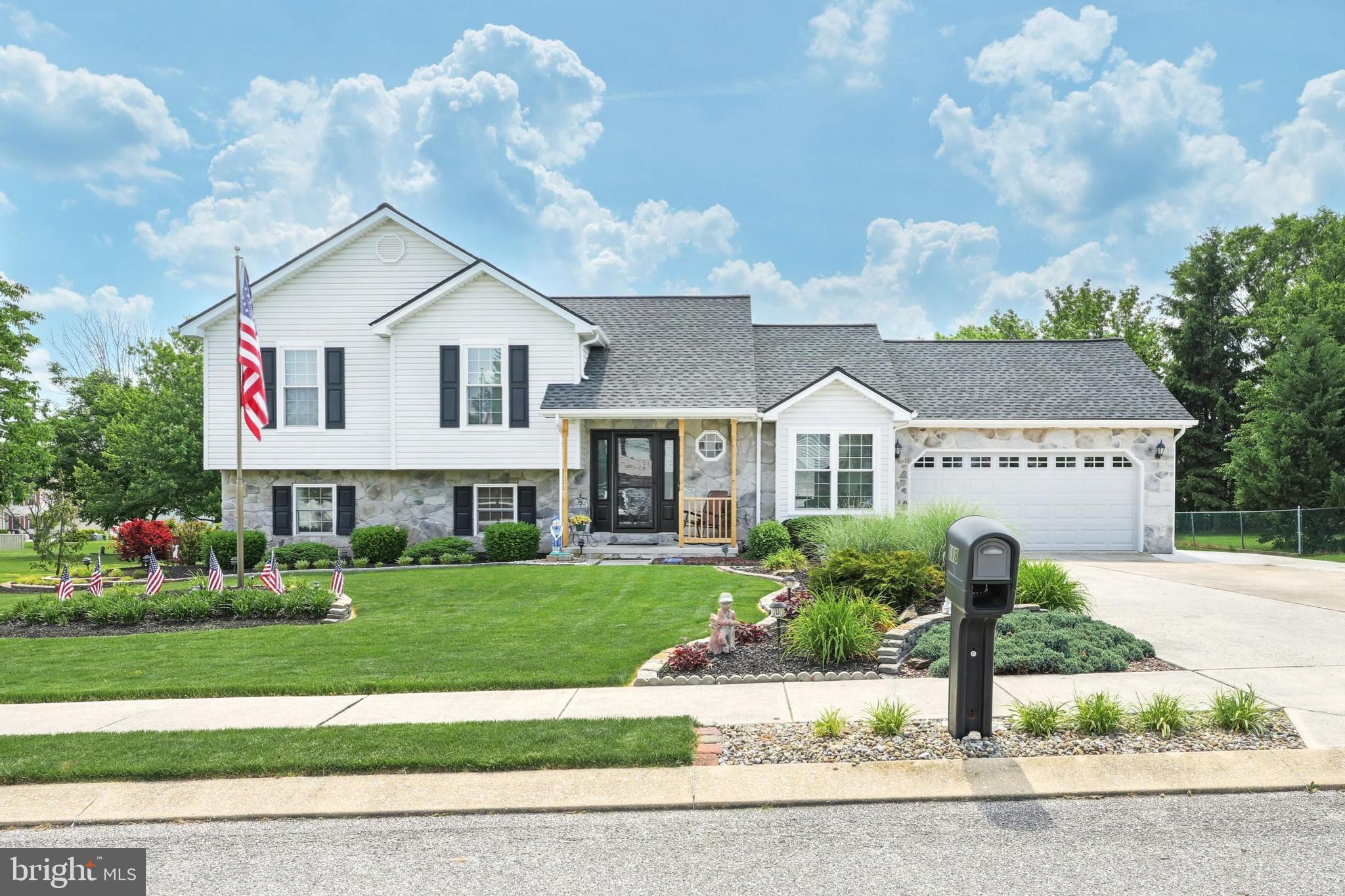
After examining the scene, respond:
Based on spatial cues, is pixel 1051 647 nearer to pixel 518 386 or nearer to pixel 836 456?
pixel 836 456

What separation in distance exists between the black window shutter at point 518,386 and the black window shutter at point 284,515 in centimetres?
539

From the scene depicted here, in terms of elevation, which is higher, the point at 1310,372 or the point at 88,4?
the point at 88,4

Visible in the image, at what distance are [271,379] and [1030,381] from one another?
1745cm

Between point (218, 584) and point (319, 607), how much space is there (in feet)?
5.51

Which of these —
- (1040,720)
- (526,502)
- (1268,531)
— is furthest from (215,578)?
(1268,531)

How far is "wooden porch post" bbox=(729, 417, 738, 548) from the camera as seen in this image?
15812 millimetres

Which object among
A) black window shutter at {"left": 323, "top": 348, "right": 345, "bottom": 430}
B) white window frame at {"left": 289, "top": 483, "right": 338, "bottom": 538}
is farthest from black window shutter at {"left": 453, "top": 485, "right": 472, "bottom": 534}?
black window shutter at {"left": 323, "top": 348, "right": 345, "bottom": 430}

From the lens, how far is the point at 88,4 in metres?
14.0

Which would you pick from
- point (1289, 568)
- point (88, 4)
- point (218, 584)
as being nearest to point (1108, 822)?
point (218, 584)

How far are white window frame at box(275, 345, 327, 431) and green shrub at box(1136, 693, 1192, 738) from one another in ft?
53.0

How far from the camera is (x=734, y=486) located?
627 inches

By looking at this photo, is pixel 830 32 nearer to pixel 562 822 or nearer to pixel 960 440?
pixel 960 440

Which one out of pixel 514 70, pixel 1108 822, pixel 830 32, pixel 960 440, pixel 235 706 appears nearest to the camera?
pixel 1108 822

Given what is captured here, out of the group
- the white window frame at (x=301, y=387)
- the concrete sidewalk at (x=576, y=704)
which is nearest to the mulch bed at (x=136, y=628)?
the concrete sidewalk at (x=576, y=704)
